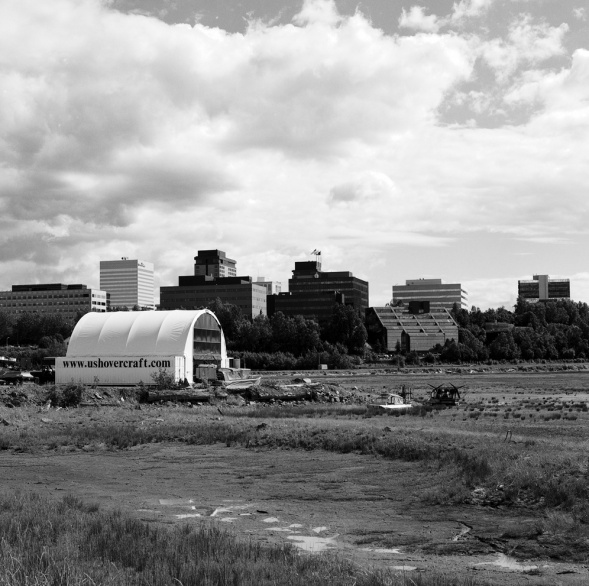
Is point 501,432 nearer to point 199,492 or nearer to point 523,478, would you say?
point 523,478

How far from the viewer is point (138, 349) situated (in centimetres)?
8325

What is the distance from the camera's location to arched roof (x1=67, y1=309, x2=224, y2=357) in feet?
271

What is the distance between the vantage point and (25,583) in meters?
12.7

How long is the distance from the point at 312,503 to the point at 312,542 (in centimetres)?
486

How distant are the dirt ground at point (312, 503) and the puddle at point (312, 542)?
2cm

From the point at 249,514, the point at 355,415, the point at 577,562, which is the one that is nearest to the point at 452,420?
the point at 355,415

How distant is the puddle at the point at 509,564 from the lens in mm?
16172

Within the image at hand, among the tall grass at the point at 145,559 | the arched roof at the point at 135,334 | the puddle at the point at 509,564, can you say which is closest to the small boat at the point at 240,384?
the arched roof at the point at 135,334

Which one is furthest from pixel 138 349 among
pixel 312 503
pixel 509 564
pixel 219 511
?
pixel 509 564

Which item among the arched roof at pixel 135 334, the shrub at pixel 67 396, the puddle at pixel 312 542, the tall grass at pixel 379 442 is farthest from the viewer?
the arched roof at pixel 135 334

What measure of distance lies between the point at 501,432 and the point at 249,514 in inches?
869

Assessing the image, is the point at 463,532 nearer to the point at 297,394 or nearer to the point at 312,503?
the point at 312,503

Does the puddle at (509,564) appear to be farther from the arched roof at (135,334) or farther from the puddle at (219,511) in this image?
the arched roof at (135,334)

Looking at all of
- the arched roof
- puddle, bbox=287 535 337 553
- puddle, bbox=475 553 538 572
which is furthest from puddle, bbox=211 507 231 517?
the arched roof
